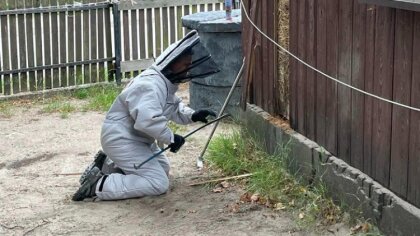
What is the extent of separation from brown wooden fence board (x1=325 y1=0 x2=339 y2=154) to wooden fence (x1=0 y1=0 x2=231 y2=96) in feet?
19.3

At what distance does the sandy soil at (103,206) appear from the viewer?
19.1 ft

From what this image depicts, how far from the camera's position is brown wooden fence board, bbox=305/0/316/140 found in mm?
6051

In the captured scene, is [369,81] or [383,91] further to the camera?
[369,81]

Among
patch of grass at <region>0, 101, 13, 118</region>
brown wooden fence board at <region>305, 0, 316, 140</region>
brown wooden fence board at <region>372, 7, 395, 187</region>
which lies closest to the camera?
brown wooden fence board at <region>372, 7, 395, 187</region>

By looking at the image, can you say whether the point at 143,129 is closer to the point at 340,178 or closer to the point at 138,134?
the point at 138,134

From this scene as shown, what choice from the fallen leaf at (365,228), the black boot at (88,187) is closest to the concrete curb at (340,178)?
the fallen leaf at (365,228)

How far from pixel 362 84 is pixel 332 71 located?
18.7 inches

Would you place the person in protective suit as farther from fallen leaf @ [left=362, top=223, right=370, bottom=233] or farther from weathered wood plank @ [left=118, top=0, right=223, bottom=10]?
weathered wood plank @ [left=118, top=0, right=223, bottom=10]

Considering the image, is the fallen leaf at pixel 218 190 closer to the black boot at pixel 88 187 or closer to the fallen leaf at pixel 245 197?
the fallen leaf at pixel 245 197

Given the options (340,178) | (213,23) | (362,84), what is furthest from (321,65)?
(213,23)

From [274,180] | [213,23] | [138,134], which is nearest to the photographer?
[274,180]

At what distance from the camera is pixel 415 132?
4.75m

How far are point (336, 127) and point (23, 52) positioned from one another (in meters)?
6.12

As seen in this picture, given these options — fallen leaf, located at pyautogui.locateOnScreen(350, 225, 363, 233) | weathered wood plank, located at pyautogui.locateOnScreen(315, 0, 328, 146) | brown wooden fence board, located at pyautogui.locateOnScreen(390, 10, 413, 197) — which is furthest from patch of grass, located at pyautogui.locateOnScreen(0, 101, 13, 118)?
brown wooden fence board, located at pyautogui.locateOnScreen(390, 10, 413, 197)
